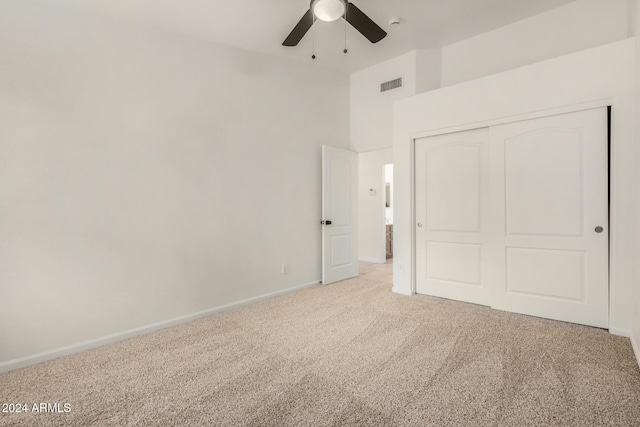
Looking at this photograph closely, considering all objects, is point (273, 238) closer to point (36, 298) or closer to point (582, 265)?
point (36, 298)

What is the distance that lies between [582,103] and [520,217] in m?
1.21

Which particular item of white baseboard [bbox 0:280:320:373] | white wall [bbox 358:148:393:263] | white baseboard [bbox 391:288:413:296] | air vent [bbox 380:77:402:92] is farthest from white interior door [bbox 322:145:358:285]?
white wall [bbox 358:148:393:263]

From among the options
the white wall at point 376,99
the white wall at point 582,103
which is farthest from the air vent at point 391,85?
the white wall at point 582,103

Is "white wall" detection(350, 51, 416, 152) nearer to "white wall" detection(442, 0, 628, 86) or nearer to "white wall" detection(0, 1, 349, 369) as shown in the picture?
"white wall" detection(442, 0, 628, 86)

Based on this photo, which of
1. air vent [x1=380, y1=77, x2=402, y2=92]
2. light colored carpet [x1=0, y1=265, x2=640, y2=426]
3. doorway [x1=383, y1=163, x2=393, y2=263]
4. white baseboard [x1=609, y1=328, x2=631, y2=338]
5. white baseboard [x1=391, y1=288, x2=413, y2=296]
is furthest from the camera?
doorway [x1=383, y1=163, x2=393, y2=263]

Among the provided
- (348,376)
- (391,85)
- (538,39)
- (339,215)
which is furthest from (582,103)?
(348,376)

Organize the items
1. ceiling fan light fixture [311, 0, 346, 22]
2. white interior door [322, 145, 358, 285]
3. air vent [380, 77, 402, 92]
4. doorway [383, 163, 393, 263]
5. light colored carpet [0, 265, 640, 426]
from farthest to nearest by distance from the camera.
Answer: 1. doorway [383, 163, 393, 263]
2. white interior door [322, 145, 358, 285]
3. air vent [380, 77, 402, 92]
4. ceiling fan light fixture [311, 0, 346, 22]
5. light colored carpet [0, 265, 640, 426]

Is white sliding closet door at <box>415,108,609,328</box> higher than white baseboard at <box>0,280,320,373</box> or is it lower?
higher

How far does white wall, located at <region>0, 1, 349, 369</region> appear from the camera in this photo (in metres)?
2.38

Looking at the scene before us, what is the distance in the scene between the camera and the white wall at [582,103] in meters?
2.68

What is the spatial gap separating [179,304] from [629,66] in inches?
192

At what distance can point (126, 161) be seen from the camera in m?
2.86

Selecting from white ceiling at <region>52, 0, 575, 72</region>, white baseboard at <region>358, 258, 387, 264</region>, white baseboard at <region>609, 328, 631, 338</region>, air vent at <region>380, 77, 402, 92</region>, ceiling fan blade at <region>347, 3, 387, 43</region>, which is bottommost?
white baseboard at <region>358, 258, 387, 264</region>

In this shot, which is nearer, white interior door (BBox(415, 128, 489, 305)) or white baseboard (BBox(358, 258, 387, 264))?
white interior door (BBox(415, 128, 489, 305))
